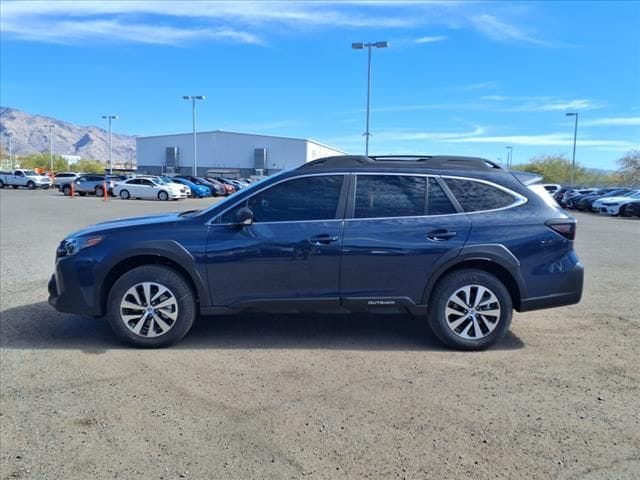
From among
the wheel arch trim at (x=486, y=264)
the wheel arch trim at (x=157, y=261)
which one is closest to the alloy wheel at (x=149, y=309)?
the wheel arch trim at (x=157, y=261)

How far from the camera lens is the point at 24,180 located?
49062 millimetres

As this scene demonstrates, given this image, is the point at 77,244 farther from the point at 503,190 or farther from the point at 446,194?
the point at 503,190

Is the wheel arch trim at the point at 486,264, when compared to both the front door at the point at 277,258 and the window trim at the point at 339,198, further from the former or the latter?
the window trim at the point at 339,198

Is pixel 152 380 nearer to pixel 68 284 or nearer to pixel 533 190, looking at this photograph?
pixel 68 284

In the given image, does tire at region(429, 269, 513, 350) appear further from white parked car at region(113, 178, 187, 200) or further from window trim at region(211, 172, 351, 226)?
white parked car at region(113, 178, 187, 200)

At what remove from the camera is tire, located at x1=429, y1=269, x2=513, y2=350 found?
4.55 metres

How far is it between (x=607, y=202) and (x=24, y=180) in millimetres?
51006

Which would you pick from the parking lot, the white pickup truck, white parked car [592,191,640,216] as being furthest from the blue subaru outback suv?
the white pickup truck

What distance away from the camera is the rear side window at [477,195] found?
4672 mm

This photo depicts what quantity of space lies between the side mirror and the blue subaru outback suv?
0.4 inches

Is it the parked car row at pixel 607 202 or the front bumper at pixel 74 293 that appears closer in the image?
the front bumper at pixel 74 293

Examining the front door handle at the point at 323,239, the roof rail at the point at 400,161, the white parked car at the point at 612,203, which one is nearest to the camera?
the front door handle at the point at 323,239

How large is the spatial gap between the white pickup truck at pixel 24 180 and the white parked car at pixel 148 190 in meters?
18.8

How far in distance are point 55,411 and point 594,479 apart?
3451mm
